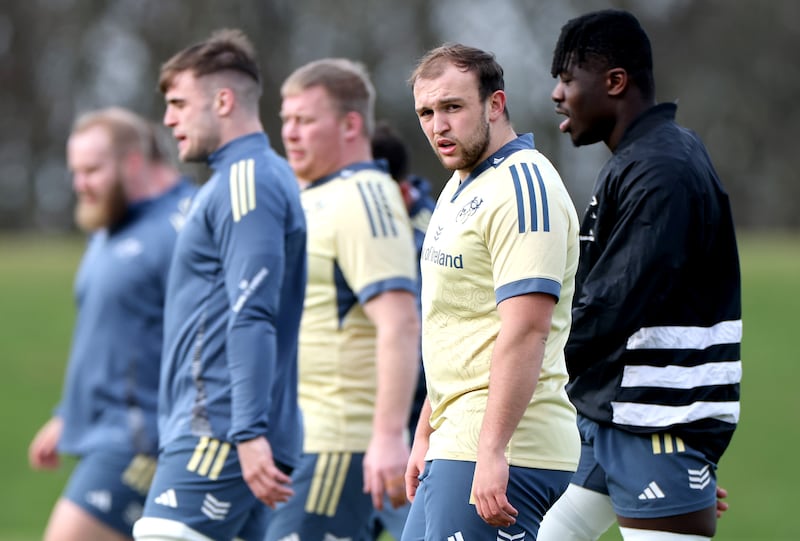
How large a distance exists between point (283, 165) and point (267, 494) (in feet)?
4.12

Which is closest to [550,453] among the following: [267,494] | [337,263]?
[267,494]

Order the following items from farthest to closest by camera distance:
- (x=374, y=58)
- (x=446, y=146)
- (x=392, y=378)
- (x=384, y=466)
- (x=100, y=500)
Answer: (x=374, y=58), (x=100, y=500), (x=392, y=378), (x=384, y=466), (x=446, y=146)

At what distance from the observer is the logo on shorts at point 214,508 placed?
4.75 meters

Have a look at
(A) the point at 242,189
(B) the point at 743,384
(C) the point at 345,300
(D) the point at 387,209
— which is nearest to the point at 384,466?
(C) the point at 345,300

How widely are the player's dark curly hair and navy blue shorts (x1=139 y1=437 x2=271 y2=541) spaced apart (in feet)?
6.03

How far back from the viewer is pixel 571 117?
15.5ft

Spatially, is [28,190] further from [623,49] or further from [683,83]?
[623,49]

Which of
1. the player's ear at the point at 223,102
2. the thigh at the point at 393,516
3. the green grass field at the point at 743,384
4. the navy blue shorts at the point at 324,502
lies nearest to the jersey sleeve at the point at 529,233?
the player's ear at the point at 223,102

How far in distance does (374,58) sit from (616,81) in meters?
30.1

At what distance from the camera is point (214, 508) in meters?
4.77

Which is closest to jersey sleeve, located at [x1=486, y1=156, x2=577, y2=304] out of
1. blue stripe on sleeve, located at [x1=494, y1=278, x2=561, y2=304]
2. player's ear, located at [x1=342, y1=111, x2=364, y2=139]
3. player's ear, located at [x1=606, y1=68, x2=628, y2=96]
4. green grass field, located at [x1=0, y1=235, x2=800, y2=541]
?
blue stripe on sleeve, located at [x1=494, y1=278, x2=561, y2=304]

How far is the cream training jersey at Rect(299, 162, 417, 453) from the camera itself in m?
5.66

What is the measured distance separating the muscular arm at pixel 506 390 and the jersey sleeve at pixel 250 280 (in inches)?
45.2

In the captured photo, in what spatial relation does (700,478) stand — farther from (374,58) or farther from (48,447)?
(374,58)
